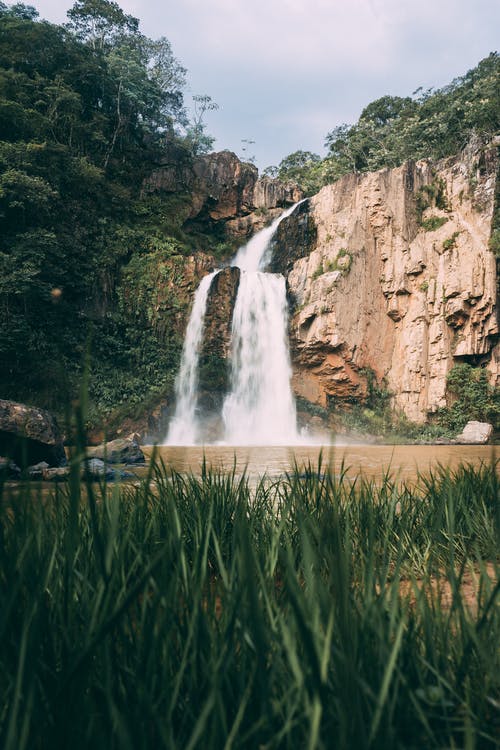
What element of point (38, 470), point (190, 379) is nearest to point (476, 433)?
point (190, 379)

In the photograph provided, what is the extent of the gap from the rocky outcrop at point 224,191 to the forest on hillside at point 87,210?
1.97 feet

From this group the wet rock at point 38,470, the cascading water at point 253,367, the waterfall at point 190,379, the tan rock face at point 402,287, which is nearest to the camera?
the wet rock at point 38,470

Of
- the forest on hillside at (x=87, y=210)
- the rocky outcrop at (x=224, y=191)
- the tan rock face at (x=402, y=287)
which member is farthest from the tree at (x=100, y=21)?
the tan rock face at (x=402, y=287)

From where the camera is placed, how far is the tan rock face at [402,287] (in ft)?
53.1

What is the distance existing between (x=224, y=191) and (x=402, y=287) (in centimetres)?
1029

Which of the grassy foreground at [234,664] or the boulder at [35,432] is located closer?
the grassy foreground at [234,664]

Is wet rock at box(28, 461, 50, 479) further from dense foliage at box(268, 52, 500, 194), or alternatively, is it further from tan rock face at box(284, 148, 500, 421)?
dense foliage at box(268, 52, 500, 194)

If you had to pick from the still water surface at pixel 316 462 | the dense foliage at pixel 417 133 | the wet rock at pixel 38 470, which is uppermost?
the dense foliage at pixel 417 133

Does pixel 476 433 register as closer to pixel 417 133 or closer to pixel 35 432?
pixel 35 432

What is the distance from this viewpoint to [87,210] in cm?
1795

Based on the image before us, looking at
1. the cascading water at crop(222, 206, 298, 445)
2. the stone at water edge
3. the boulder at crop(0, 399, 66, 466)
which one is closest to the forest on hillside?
the cascading water at crop(222, 206, 298, 445)

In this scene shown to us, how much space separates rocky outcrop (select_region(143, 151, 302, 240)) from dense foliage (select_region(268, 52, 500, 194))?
7025mm

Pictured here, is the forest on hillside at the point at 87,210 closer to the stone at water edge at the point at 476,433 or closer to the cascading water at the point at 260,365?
the cascading water at the point at 260,365

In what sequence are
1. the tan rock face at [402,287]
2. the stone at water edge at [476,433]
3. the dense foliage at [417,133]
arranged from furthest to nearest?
1. the dense foliage at [417,133]
2. the tan rock face at [402,287]
3. the stone at water edge at [476,433]
